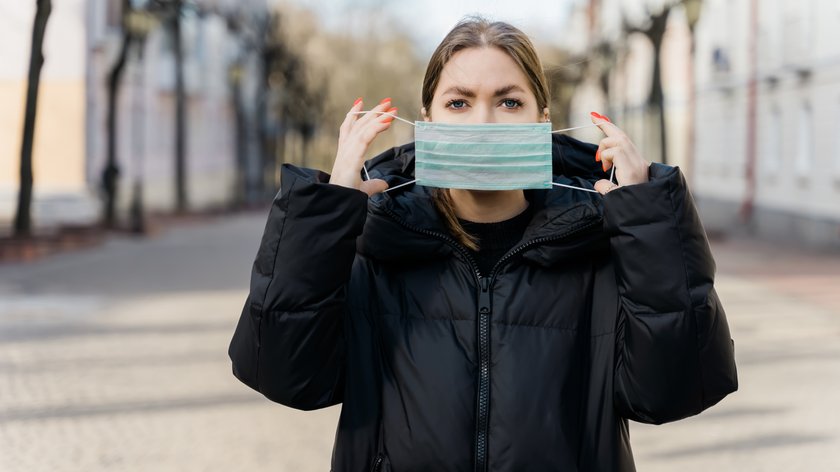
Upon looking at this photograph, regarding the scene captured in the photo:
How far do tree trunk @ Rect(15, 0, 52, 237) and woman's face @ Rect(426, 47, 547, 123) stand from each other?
17.9 meters

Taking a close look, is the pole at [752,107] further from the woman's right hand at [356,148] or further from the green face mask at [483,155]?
the woman's right hand at [356,148]

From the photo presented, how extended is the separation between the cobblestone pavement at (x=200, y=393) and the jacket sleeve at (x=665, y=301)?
3.85 meters

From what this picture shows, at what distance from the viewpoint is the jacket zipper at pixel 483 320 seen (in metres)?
2.53

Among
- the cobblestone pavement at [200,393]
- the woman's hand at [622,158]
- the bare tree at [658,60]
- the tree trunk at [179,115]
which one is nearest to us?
the woman's hand at [622,158]

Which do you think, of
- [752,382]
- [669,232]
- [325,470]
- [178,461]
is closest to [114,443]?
[178,461]

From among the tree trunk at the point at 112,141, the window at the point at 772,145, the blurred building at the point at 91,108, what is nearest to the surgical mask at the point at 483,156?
the tree trunk at the point at 112,141

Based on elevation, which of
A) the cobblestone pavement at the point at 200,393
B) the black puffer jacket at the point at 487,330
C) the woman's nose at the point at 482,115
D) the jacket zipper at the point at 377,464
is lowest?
the cobblestone pavement at the point at 200,393

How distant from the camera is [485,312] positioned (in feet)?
8.46

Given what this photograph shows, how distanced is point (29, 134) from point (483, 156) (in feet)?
59.4

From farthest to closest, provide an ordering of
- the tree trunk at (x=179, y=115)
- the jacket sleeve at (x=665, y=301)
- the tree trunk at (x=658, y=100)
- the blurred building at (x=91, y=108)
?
1. the tree trunk at (x=179, y=115)
2. the blurred building at (x=91, y=108)
3. the tree trunk at (x=658, y=100)
4. the jacket sleeve at (x=665, y=301)

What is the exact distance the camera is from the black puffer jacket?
99.3 inches

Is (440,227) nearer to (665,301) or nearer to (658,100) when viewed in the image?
(665,301)

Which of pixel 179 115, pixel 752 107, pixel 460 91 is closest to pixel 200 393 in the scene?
pixel 460 91

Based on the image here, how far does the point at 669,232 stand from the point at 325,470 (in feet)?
13.1
